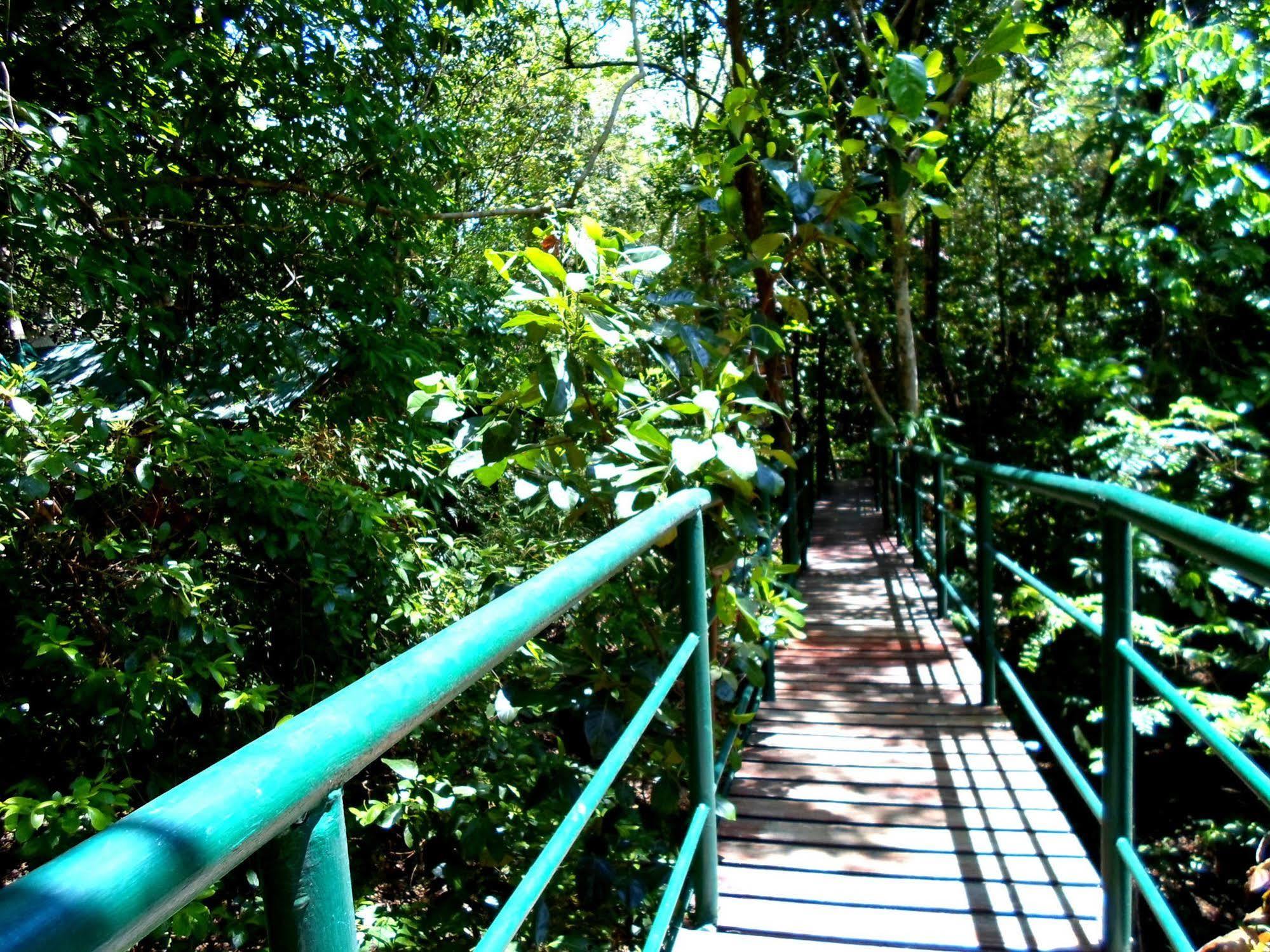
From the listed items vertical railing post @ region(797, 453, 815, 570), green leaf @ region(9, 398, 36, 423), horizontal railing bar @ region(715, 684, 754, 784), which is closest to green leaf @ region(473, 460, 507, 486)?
horizontal railing bar @ region(715, 684, 754, 784)

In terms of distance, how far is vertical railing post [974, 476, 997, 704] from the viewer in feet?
11.7

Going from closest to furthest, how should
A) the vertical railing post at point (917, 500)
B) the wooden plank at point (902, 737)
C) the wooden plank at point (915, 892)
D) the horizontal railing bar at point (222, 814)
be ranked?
the horizontal railing bar at point (222, 814) < the wooden plank at point (915, 892) < the wooden plank at point (902, 737) < the vertical railing post at point (917, 500)

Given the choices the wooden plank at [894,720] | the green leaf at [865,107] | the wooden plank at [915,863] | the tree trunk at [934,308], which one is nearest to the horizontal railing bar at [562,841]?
the wooden plank at [915,863]

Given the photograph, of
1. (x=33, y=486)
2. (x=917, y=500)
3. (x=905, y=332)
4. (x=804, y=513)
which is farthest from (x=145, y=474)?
(x=905, y=332)

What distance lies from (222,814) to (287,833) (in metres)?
0.10

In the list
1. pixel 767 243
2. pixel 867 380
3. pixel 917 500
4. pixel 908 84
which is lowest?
pixel 917 500

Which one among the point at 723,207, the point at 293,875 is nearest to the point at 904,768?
the point at 723,207

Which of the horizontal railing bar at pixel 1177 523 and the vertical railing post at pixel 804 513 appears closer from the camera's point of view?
the horizontal railing bar at pixel 1177 523

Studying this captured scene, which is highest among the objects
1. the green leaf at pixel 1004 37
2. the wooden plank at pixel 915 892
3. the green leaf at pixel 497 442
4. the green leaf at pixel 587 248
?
the green leaf at pixel 1004 37

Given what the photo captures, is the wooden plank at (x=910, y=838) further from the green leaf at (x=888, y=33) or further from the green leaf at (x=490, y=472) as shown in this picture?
the green leaf at (x=888, y=33)

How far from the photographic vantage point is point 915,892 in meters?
2.46

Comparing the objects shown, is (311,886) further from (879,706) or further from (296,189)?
(296,189)

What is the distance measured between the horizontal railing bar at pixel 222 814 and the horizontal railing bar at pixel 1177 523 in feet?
3.33

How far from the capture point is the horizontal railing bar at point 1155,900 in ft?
4.97
